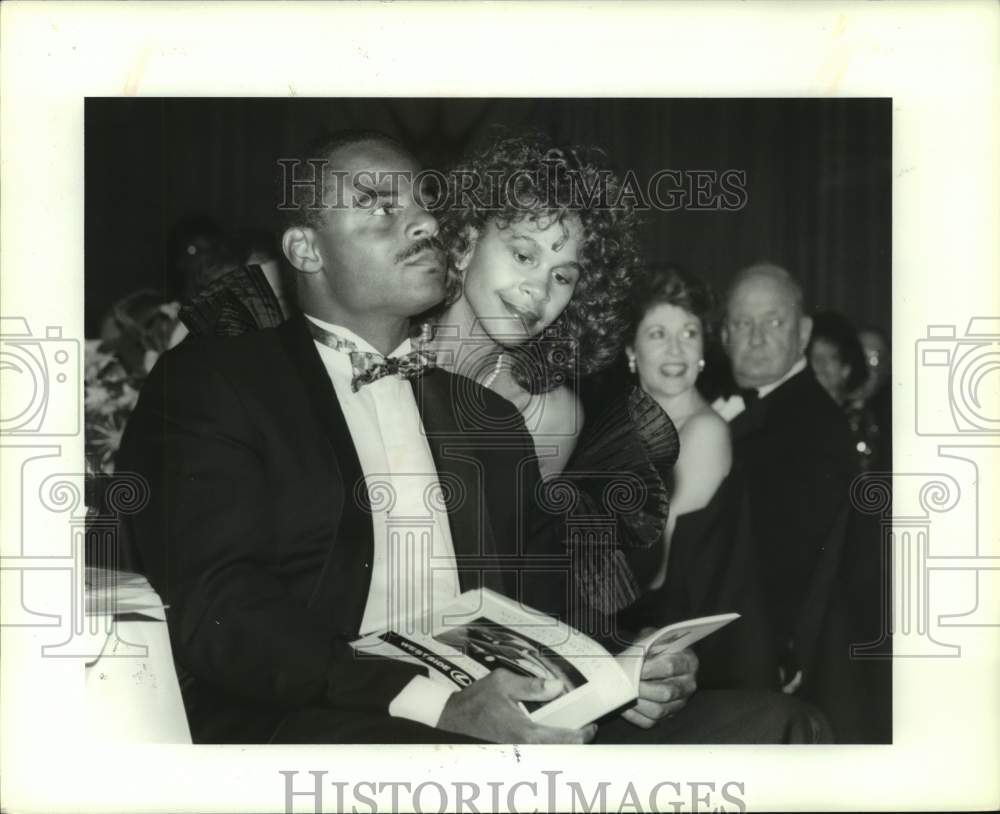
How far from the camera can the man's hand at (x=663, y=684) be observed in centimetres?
225

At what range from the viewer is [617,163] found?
2256 millimetres

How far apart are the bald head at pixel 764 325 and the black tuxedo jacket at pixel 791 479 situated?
54 millimetres

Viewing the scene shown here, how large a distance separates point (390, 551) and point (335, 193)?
2.48ft

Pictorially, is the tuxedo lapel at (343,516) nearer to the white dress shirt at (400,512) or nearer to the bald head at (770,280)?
the white dress shirt at (400,512)

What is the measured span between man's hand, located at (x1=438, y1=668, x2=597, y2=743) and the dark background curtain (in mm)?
928

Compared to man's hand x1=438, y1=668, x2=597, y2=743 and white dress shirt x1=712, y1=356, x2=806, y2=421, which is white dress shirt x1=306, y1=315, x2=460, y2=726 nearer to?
man's hand x1=438, y1=668, x2=597, y2=743

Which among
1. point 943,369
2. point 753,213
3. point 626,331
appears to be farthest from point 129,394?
point 943,369

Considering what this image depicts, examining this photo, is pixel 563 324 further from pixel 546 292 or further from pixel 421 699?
pixel 421 699

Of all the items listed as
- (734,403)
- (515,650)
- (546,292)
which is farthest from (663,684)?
(546,292)

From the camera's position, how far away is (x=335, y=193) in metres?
2.24

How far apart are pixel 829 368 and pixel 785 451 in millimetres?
199

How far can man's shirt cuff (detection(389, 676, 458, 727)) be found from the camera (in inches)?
87.6

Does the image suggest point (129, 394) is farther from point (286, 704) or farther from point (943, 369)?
point (943, 369)

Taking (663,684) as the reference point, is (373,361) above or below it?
above
